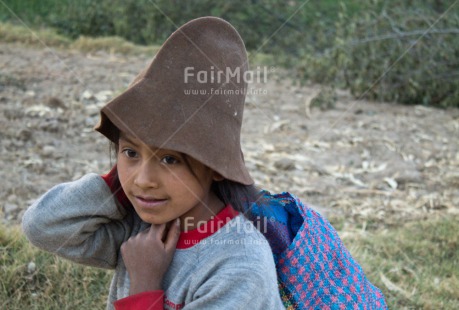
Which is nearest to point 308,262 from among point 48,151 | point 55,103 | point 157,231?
point 157,231

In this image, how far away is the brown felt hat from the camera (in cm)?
168

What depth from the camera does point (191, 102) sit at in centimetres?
169

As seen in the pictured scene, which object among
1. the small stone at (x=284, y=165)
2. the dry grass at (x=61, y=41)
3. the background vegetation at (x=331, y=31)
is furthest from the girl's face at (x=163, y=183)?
the dry grass at (x=61, y=41)

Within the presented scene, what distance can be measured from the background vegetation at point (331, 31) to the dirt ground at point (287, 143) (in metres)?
0.24

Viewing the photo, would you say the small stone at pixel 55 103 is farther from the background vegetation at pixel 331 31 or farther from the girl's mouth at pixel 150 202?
the girl's mouth at pixel 150 202

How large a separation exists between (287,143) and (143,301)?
3.56 m

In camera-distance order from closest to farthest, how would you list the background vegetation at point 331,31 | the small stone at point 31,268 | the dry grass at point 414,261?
the small stone at point 31,268
the dry grass at point 414,261
the background vegetation at point 331,31

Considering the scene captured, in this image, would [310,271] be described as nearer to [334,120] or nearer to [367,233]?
[367,233]

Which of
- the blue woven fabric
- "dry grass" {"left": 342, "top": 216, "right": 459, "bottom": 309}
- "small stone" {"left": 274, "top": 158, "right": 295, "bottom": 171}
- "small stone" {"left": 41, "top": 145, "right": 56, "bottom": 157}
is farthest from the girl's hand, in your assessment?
"small stone" {"left": 274, "top": 158, "right": 295, "bottom": 171}

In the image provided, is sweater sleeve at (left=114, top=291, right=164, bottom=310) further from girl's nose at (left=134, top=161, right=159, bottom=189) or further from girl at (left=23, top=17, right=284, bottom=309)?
girl's nose at (left=134, top=161, right=159, bottom=189)

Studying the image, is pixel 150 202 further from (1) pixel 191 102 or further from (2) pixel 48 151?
(2) pixel 48 151

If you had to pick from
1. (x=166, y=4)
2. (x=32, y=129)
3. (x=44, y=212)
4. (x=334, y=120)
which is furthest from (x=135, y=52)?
(x=44, y=212)

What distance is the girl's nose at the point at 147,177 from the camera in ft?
5.66

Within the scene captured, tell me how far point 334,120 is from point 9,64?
2728 millimetres
